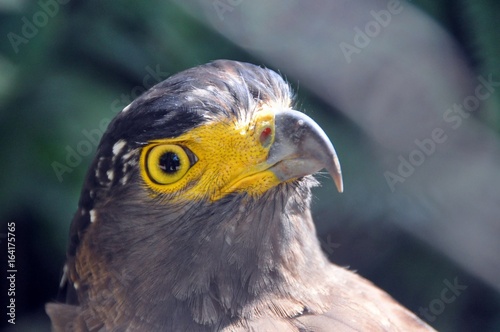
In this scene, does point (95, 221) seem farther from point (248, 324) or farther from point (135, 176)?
point (248, 324)

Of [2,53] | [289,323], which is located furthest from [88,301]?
[2,53]

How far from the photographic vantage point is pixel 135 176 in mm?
2980

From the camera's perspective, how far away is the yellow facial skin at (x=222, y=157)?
283 centimetres

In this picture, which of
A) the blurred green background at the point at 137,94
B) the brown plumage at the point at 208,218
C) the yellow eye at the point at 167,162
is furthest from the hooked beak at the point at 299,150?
the blurred green background at the point at 137,94

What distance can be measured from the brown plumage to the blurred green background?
140 centimetres

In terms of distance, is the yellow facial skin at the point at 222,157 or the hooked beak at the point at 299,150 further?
the yellow facial skin at the point at 222,157

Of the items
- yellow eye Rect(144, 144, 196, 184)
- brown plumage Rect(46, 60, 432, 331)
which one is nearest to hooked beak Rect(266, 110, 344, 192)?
brown plumage Rect(46, 60, 432, 331)

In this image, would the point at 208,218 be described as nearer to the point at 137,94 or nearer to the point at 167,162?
the point at 167,162

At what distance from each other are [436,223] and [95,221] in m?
2.46

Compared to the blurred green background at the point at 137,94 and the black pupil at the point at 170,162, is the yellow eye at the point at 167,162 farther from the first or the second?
the blurred green background at the point at 137,94

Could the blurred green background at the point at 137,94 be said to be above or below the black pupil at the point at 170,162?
below

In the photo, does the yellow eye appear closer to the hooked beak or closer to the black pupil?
the black pupil

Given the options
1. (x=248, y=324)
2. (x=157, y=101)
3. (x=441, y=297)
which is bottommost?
(x=441, y=297)

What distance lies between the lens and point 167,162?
288 centimetres
